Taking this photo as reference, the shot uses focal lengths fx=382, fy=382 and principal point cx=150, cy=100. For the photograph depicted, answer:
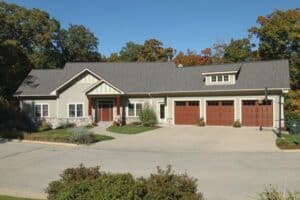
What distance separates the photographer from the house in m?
31.1

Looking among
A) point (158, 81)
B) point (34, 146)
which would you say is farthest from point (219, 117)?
point (34, 146)

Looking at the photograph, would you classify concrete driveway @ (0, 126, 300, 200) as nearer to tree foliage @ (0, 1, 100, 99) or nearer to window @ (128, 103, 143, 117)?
window @ (128, 103, 143, 117)

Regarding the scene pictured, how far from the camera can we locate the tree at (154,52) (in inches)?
2544

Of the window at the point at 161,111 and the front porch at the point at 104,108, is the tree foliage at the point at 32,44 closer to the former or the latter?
the front porch at the point at 104,108

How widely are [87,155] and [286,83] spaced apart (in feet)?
59.3

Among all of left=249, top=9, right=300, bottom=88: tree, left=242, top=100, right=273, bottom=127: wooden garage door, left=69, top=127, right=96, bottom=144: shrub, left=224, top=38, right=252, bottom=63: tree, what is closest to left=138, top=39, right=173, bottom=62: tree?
left=224, top=38, right=252, bottom=63: tree

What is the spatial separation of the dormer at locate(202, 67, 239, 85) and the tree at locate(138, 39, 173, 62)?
31.3 metres

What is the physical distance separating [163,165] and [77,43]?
143ft

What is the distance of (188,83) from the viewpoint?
3456cm

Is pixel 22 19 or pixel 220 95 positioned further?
pixel 22 19

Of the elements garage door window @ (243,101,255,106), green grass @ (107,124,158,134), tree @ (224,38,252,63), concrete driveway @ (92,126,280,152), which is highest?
tree @ (224,38,252,63)

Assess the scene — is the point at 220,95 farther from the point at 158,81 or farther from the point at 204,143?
the point at 204,143

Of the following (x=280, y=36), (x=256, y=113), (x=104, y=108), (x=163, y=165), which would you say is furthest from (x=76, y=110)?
(x=280, y=36)

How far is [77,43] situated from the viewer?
56.5 meters
